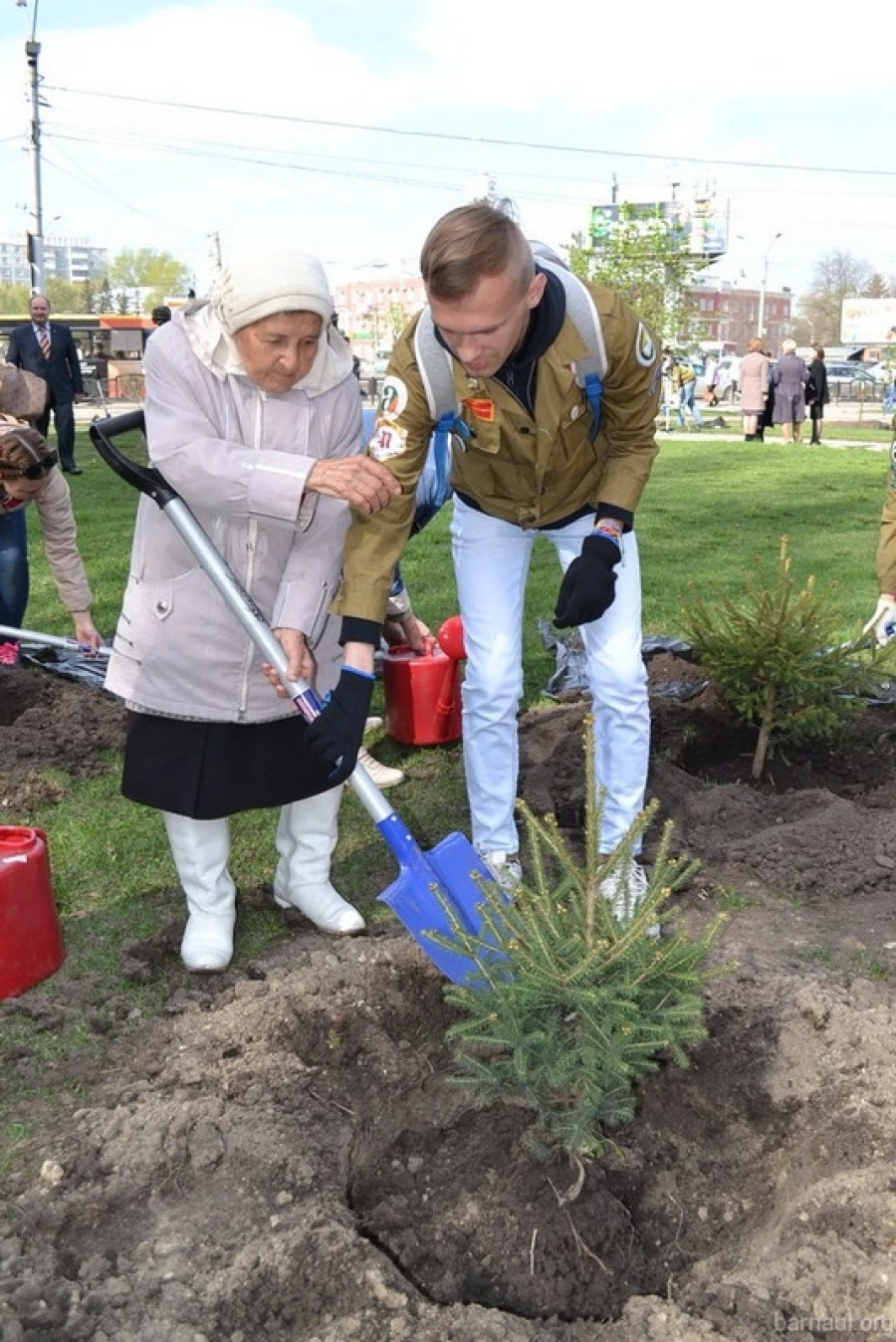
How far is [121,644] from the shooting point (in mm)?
3279

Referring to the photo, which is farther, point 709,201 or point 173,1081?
point 709,201

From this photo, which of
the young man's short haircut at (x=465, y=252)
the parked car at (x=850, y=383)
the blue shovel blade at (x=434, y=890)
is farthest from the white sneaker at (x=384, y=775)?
the parked car at (x=850, y=383)

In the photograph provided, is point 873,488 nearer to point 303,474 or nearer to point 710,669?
point 710,669

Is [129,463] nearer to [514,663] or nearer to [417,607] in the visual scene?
[514,663]

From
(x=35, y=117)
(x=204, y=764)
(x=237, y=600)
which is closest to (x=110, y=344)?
(x=35, y=117)

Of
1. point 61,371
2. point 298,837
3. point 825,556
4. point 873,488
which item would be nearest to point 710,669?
point 298,837

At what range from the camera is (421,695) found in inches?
199

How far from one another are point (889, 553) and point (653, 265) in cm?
2916

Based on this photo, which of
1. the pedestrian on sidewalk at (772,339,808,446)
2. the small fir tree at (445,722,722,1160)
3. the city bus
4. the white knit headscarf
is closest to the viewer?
the small fir tree at (445,722,722,1160)

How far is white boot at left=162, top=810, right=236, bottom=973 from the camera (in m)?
3.45

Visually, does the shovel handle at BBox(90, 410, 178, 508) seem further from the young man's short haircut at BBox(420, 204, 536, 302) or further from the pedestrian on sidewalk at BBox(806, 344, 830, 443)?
the pedestrian on sidewalk at BBox(806, 344, 830, 443)

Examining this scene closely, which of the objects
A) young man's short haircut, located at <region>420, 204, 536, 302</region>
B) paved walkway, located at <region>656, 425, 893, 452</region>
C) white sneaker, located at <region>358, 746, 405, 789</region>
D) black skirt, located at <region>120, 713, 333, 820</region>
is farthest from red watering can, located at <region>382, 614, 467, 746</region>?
paved walkway, located at <region>656, 425, 893, 452</region>

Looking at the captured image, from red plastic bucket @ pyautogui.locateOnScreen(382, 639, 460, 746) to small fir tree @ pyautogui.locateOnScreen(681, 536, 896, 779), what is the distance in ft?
3.21

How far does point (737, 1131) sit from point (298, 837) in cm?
155
